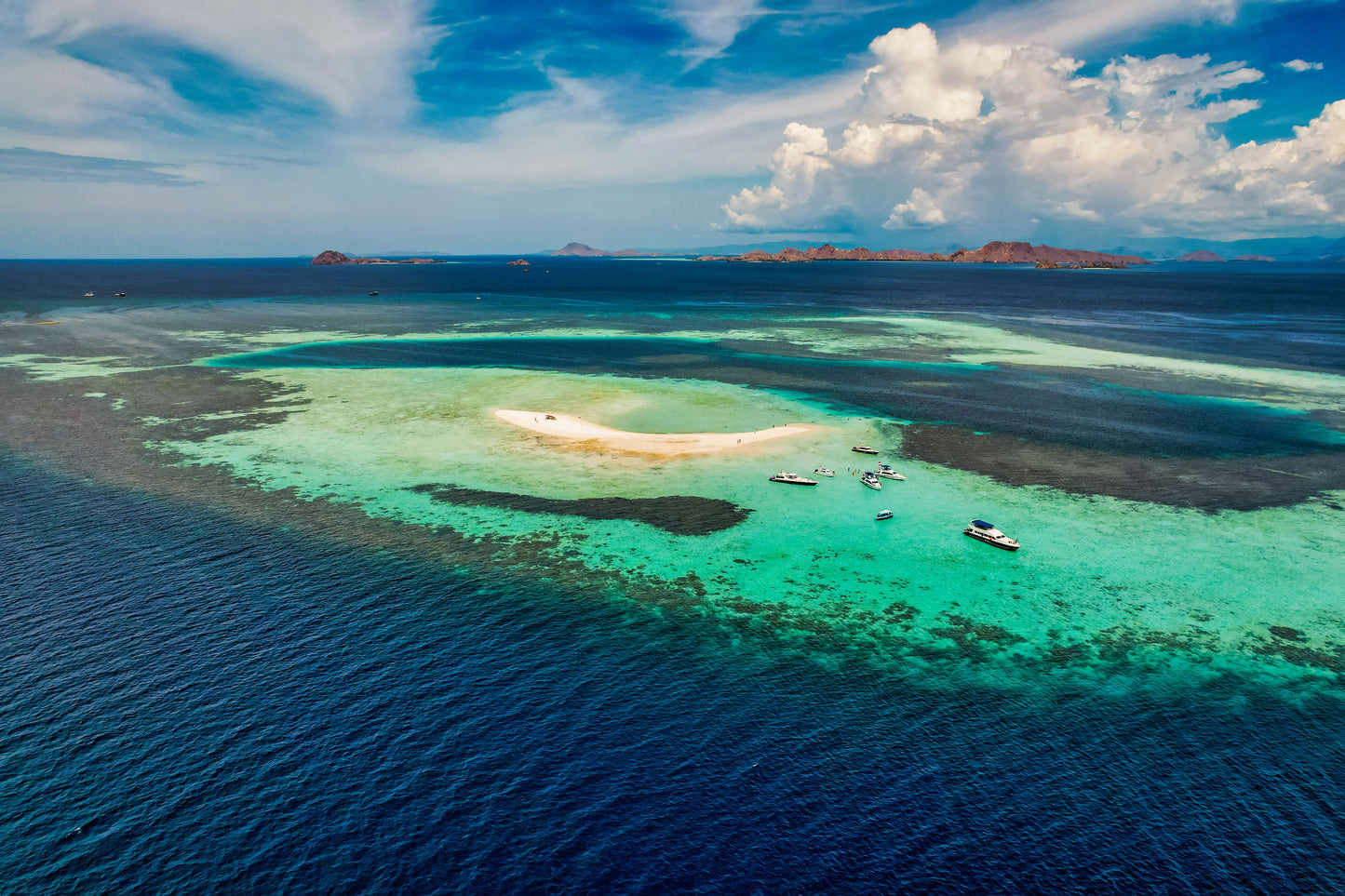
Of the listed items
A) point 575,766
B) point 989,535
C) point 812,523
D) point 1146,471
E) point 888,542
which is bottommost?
point 575,766

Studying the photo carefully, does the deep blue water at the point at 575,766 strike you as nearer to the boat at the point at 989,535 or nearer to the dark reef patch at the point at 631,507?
the dark reef patch at the point at 631,507

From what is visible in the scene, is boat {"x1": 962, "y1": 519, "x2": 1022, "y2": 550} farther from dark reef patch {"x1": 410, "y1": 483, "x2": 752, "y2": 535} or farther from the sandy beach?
the sandy beach

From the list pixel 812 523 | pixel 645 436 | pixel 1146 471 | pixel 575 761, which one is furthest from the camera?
pixel 645 436

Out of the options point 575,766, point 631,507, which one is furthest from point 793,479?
point 575,766

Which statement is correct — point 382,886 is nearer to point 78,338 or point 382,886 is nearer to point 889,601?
point 889,601

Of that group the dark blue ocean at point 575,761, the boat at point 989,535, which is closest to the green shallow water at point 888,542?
the boat at point 989,535

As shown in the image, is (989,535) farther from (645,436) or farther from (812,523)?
(645,436)

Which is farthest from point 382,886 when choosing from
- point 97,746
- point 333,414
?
point 333,414
